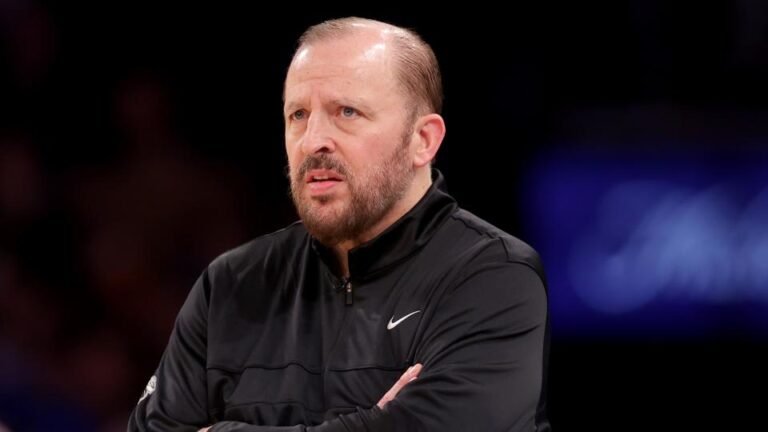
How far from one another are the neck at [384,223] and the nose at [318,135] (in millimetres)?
272

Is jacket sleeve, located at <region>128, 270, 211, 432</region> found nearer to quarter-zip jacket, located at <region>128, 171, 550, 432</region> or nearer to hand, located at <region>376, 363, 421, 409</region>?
quarter-zip jacket, located at <region>128, 171, 550, 432</region>

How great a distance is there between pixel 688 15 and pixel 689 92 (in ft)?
1.10

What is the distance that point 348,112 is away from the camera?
282cm

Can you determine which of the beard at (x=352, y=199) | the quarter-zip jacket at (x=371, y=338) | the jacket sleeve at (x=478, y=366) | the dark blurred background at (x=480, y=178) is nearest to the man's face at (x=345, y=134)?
the beard at (x=352, y=199)

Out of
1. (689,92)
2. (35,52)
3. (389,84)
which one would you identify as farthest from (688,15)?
(35,52)

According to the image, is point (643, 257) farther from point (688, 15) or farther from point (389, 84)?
point (389, 84)

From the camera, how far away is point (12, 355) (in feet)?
15.7

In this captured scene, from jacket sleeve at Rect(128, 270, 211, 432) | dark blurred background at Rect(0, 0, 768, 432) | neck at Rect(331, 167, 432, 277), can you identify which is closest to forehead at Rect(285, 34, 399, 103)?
neck at Rect(331, 167, 432, 277)

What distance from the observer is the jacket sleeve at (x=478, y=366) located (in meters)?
2.51

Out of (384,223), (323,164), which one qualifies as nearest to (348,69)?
(323,164)

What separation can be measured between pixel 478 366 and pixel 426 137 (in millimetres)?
712

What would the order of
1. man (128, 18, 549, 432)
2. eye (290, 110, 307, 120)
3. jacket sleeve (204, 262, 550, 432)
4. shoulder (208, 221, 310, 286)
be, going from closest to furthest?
jacket sleeve (204, 262, 550, 432) → man (128, 18, 549, 432) → eye (290, 110, 307, 120) → shoulder (208, 221, 310, 286)

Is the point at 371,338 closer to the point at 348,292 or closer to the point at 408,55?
the point at 348,292

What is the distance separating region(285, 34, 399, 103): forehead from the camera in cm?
281
